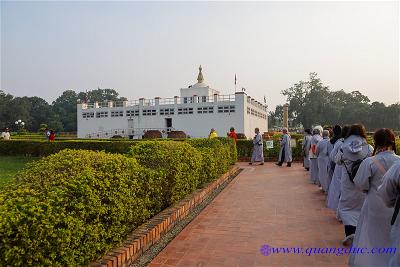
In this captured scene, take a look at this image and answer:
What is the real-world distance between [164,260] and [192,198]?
218cm

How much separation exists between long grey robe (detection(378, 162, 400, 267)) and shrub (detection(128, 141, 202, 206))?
9.70 ft

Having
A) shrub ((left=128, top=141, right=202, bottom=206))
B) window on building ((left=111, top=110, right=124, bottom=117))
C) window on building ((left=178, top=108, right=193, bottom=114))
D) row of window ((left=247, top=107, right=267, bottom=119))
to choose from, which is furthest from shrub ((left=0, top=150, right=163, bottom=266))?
window on building ((left=111, top=110, right=124, bottom=117))

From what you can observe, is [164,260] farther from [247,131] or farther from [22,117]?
[22,117]

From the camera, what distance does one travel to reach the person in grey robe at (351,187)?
13.8ft

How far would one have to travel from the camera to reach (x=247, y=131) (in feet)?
114

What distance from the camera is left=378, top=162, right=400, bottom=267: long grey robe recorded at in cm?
250

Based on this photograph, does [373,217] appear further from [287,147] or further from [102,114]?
[102,114]

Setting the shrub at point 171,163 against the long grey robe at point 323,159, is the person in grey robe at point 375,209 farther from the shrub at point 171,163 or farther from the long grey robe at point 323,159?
the long grey robe at point 323,159

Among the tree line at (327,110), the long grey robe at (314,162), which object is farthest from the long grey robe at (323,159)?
the tree line at (327,110)

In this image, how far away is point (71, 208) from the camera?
2793 mm

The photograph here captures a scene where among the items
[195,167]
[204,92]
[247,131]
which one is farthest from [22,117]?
[195,167]

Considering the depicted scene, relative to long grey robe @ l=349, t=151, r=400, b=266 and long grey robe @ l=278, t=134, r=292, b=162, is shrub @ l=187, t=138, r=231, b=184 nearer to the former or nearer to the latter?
long grey robe @ l=278, t=134, r=292, b=162

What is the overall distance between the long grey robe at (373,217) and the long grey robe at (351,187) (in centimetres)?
103

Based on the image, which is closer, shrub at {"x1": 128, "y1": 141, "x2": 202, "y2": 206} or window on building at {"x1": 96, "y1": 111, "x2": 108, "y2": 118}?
shrub at {"x1": 128, "y1": 141, "x2": 202, "y2": 206}
